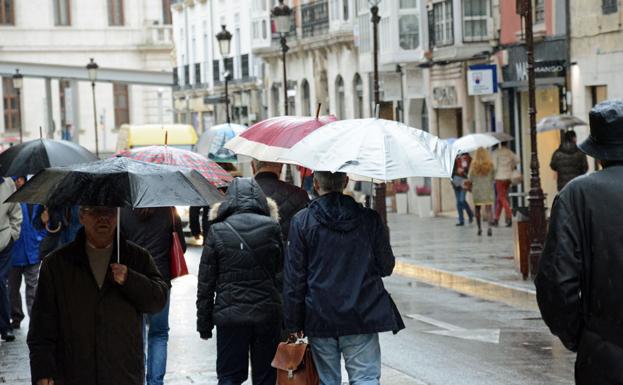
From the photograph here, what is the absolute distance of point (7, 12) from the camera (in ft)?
300

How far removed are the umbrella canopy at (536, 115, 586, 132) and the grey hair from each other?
2018 cm

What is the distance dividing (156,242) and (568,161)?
17804mm

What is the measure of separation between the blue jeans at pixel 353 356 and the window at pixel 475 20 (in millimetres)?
28667

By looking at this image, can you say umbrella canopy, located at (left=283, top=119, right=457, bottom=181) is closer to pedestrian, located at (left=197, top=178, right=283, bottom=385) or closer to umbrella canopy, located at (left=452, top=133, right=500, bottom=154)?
pedestrian, located at (left=197, top=178, right=283, bottom=385)

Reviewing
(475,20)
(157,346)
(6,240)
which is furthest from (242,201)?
(475,20)

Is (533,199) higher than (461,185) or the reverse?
higher

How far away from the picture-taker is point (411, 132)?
962cm

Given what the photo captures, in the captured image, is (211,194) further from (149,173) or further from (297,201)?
(297,201)

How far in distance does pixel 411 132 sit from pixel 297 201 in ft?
5.90

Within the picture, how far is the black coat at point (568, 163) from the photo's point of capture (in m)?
28.2

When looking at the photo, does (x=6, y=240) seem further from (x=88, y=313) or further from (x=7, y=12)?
(x=7, y=12)

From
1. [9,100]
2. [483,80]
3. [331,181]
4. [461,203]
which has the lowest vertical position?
[461,203]

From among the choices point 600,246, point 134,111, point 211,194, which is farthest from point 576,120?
→ point 134,111

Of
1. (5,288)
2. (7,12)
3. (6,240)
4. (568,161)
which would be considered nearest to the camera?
(6,240)
